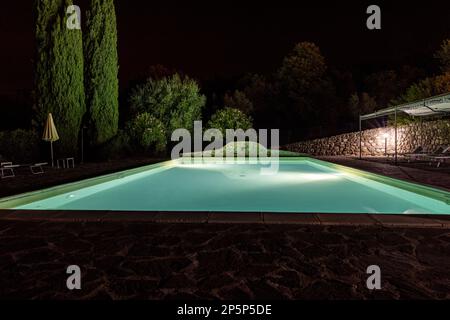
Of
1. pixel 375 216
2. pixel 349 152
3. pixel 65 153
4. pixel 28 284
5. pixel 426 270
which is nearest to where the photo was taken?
pixel 28 284

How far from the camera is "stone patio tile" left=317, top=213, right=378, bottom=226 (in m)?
3.84

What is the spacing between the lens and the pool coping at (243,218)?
385 centimetres

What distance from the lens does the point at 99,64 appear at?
14.4 meters

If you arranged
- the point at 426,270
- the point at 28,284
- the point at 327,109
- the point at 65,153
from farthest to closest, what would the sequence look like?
the point at 327,109 → the point at 65,153 → the point at 426,270 → the point at 28,284

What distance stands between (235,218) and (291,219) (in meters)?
0.66

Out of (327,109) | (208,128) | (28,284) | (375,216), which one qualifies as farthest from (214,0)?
(28,284)

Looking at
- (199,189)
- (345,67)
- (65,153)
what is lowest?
(199,189)

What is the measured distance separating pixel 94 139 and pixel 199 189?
7814 millimetres

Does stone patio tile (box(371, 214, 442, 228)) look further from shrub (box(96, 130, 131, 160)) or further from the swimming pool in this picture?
shrub (box(96, 130, 131, 160))

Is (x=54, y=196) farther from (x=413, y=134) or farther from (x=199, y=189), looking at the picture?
(x=413, y=134)

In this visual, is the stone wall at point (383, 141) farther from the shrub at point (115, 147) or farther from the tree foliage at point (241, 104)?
the shrub at point (115, 147)

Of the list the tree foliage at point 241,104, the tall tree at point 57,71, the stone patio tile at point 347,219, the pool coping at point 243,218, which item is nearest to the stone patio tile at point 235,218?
the pool coping at point 243,218

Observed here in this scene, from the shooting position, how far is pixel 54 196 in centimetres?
633

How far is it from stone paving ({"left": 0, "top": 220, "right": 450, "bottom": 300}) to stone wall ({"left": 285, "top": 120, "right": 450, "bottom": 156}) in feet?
42.1
